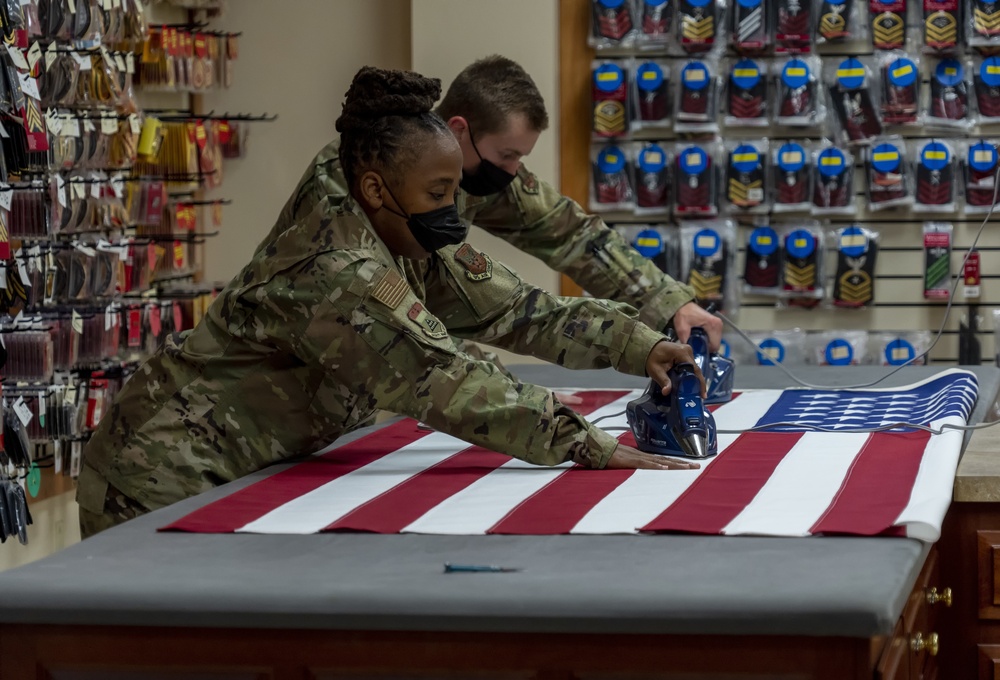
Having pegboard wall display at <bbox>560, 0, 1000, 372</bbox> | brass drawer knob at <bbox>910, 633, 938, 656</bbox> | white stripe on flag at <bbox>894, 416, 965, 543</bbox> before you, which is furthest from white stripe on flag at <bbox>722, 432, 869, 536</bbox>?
pegboard wall display at <bbox>560, 0, 1000, 372</bbox>

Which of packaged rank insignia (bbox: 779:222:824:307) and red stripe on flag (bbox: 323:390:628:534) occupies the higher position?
packaged rank insignia (bbox: 779:222:824:307)

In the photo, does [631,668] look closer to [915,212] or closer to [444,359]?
[444,359]

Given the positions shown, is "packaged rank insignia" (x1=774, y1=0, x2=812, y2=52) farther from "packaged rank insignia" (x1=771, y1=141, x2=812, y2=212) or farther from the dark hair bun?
the dark hair bun

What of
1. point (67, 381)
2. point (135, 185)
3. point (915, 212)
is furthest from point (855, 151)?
point (67, 381)

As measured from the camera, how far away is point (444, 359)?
229 cm

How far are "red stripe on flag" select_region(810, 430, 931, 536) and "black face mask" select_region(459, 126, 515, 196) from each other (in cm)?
112

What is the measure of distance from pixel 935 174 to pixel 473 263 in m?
3.07

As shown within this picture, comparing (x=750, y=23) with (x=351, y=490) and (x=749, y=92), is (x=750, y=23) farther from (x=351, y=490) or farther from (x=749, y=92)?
(x=351, y=490)

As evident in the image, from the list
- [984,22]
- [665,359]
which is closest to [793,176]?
[984,22]

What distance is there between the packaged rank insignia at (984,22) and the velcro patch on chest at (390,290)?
3771 mm

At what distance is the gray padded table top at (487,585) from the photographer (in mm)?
1507

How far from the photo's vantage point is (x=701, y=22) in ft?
17.9

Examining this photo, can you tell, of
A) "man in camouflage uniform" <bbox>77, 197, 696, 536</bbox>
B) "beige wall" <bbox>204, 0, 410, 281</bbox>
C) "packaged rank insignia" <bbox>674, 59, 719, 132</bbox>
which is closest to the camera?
"man in camouflage uniform" <bbox>77, 197, 696, 536</bbox>

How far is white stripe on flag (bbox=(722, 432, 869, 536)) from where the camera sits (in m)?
1.90
